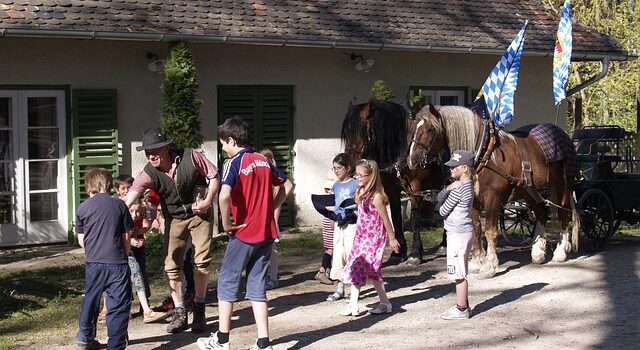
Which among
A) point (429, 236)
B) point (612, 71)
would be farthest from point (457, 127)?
point (612, 71)

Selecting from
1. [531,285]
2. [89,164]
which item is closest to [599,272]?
[531,285]

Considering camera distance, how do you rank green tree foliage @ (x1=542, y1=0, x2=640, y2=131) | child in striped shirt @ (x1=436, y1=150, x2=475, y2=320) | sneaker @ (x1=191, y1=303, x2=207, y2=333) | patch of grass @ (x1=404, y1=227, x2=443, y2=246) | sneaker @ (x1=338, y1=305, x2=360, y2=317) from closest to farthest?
sneaker @ (x1=191, y1=303, x2=207, y2=333) → child in striped shirt @ (x1=436, y1=150, x2=475, y2=320) → sneaker @ (x1=338, y1=305, x2=360, y2=317) → patch of grass @ (x1=404, y1=227, x2=443, y2=246) → green tree foliage @ (x1=542, y1=0, x2=640, y2=131)

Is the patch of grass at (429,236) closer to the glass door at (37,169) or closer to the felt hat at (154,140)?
the glass door at (37,169)

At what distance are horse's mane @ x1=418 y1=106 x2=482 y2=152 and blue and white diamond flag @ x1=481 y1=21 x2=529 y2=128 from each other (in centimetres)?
108

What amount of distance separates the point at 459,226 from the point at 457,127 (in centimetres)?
253

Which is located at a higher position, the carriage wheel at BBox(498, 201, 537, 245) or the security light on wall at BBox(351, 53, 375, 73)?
the security light on wall at BBox(351, 53, 375, 73)

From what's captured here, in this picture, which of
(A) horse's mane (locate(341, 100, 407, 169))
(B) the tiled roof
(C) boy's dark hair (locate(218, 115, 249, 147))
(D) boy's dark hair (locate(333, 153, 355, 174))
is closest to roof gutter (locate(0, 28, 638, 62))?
(B) the tiled roof

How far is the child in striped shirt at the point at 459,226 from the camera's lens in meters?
9.27

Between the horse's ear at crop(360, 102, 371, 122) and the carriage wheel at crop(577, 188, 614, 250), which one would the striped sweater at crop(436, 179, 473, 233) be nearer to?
the horse's ear at crop(360, 102, 371, 122)

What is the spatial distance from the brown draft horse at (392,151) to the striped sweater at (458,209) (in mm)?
2553

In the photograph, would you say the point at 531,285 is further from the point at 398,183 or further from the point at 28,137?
the point at 28,137

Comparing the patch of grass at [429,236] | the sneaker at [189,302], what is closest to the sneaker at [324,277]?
the sneaker at [189,302]

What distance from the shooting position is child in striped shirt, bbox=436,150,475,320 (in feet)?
30.4

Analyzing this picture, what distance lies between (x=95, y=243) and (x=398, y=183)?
5.51 meters
